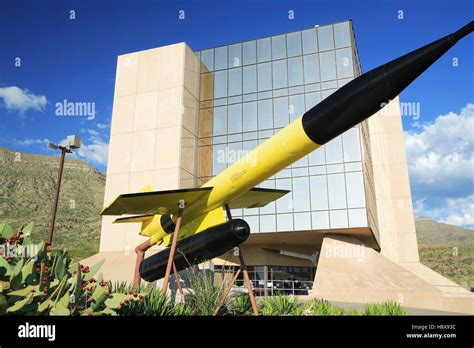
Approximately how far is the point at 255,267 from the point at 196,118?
14471mm

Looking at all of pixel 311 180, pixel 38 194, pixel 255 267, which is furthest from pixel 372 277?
pixel 38 194

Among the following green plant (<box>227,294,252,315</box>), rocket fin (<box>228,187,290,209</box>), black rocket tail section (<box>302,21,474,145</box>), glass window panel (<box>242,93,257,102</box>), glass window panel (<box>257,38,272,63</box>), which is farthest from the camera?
glass window panel (<box>257,38,272,63</box>)

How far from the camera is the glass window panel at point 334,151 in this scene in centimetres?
2477

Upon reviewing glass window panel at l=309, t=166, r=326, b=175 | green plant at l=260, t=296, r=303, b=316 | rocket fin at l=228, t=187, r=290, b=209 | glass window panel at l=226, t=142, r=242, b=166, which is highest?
glass window panel at l=226, t=142, r=242, b=166

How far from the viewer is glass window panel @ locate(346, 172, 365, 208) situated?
23.6m

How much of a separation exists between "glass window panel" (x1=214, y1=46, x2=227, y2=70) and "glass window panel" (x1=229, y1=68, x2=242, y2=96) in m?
1.13

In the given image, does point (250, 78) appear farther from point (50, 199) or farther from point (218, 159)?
point (50, 199)

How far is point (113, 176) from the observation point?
27047mm

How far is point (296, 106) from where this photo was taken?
86.8 feet

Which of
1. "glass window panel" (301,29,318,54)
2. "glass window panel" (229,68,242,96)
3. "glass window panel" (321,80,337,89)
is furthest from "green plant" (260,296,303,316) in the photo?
"glass window panel" (301,29,318,54)

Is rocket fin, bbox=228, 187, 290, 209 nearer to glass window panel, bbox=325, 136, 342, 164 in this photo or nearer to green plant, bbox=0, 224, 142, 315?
green plant, bbox=0, 224, 142, 315

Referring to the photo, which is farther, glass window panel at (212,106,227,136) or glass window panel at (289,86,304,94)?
glass window panel at (212,106,227,136)

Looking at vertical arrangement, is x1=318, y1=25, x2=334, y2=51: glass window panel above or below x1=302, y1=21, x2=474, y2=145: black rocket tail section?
above
